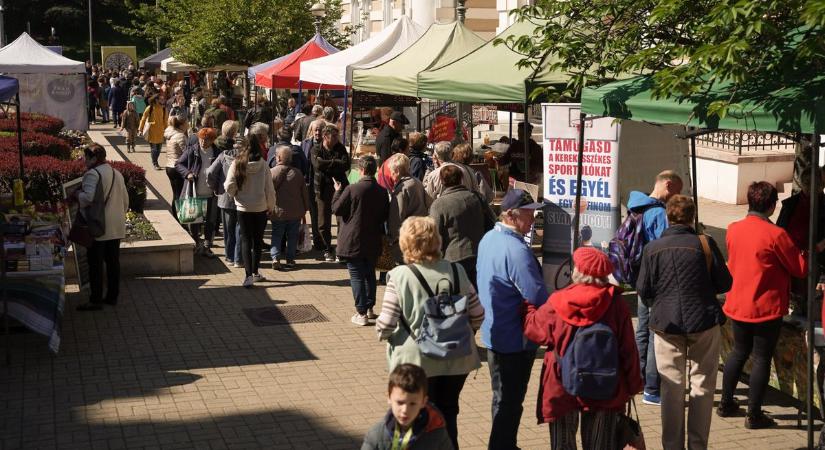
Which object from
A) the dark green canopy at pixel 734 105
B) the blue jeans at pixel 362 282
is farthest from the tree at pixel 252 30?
the dark green canopy at pixel 734 105

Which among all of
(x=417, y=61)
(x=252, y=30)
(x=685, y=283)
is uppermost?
(x=252, y=30)

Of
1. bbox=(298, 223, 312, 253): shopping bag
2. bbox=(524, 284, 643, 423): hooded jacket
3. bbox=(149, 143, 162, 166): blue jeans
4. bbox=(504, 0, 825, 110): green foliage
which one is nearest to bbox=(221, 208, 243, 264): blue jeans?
bbox=(298, 223, 312, 253): shopping bag

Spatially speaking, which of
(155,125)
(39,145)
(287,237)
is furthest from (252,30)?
(287,237)

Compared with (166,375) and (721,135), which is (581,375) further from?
(721,135)

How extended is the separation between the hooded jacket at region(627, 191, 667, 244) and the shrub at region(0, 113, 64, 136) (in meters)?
14.3

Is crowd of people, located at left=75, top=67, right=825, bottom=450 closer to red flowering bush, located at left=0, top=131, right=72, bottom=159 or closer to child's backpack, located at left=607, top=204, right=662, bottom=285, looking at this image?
child's backpack, located at left=607, top=204, right=662, bottom=285

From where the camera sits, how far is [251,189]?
11.7 m

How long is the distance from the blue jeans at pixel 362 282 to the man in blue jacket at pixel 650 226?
292cm

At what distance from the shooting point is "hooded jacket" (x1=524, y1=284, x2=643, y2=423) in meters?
5.52

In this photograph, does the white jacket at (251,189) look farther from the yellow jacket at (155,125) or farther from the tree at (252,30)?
the tree at (252,30)

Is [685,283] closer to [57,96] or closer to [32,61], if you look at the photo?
[32,61]

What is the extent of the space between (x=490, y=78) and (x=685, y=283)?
515 centimetres

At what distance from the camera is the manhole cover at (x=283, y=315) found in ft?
34.8

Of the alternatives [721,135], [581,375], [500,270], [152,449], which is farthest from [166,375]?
[721,135]
